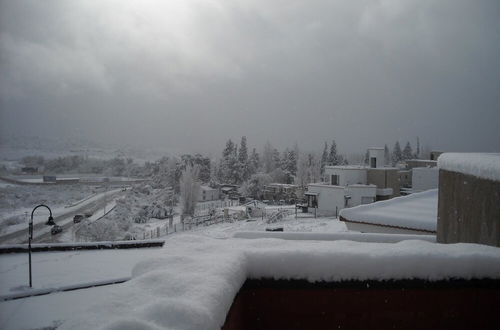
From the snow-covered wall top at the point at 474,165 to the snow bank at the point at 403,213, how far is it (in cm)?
278

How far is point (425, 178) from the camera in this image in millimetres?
26328

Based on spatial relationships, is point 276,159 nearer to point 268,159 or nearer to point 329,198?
point 268,159

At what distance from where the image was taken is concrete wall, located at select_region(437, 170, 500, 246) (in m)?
3.76

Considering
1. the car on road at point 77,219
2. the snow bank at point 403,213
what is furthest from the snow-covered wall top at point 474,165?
the car on road at point 77,219

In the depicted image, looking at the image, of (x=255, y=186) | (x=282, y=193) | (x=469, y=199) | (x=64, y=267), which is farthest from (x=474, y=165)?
(x=255, y=186)

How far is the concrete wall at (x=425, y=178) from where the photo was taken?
1013 inches

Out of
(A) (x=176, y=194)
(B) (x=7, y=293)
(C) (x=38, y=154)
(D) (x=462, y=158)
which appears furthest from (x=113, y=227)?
(D) (x=462, y=158)

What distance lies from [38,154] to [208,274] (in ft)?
122

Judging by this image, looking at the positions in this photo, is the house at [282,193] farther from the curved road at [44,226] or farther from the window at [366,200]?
the curved road at [44,226]

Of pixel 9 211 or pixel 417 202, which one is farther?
pixel 9 211

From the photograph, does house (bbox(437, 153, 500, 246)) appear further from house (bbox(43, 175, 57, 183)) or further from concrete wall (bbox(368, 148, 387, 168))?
house (bbox(43, 175, 57, 183))

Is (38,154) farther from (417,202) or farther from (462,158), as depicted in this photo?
(462,158)

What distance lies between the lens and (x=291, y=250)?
2.43 meters

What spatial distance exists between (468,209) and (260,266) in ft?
10.9
